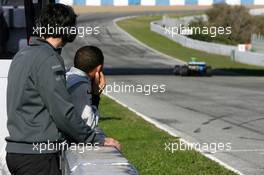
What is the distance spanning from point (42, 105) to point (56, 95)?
15 centimetres

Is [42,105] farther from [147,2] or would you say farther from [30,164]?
[147,2]

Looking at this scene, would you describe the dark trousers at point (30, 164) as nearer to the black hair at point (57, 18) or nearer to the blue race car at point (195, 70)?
the black hair at point (57, 18)

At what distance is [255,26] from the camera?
56.2m

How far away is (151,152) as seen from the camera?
34.1 feet

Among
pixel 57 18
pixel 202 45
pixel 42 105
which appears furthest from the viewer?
pixel 202 45

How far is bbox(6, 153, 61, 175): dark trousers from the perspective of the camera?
13.5ft

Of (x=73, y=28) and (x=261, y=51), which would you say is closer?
(x=73, y=28)

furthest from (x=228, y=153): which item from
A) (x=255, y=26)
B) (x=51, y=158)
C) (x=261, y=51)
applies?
(x=255, y=26)

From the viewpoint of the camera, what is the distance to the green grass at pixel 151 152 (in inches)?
358

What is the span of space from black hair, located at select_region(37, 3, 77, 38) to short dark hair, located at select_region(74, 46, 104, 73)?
578 mm

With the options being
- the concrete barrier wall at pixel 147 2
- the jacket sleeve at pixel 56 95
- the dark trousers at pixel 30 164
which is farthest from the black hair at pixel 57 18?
the concrete barrier wall at pixel 147 2

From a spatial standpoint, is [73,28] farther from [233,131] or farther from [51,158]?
[233,131]

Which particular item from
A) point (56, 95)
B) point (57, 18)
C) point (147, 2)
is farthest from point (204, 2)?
point (56, 95)

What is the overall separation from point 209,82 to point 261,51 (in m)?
18.6
